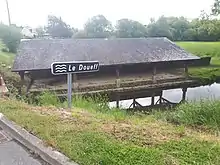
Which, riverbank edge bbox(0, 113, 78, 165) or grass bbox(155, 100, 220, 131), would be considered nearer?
riverbank edge bbox(0, 113, 78, 165)

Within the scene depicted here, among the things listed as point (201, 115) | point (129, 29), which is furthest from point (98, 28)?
point (201, 115)

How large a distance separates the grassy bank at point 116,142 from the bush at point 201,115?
1.11 m

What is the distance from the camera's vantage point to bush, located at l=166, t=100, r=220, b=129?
4605 millimetres

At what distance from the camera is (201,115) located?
15.7 ft

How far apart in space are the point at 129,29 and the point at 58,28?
793 cm

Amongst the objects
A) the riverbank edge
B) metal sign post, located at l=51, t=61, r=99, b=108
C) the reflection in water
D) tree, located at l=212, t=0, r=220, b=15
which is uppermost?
tree, located at l=212, t=0, r=220, b=15

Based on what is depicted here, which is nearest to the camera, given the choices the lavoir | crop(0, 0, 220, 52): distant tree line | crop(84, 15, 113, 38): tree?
the lavoir

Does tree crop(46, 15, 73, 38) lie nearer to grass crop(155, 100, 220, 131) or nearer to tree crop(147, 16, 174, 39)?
tree crop(147, 16, 174, 39)

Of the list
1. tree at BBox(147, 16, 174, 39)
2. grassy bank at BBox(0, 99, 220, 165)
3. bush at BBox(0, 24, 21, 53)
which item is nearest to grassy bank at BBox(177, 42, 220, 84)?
tree at BBox(147, 16, 174, 39)

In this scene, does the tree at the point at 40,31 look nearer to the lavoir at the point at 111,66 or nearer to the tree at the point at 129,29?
the tree at the point at 129,29

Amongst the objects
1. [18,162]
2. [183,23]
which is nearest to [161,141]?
[18,162]

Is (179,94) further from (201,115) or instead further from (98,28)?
(98,28)

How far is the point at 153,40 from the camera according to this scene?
68.7 feet

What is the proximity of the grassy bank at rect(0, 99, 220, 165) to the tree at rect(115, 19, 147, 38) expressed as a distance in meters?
27.6
